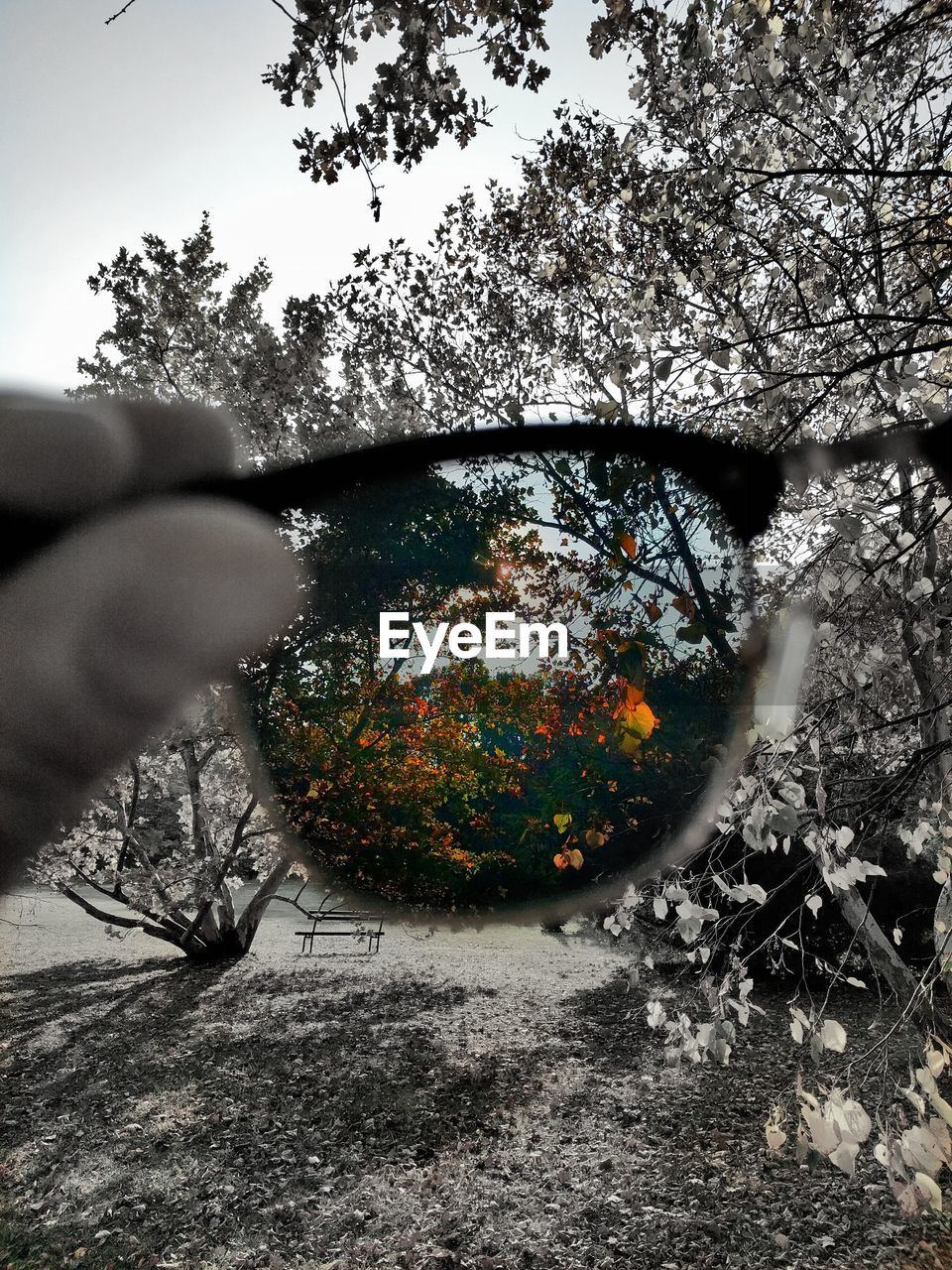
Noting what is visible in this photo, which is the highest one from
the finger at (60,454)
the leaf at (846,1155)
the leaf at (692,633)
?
the finger at (60,454)

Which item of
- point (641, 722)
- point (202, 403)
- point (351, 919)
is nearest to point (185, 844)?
point (351, 919)

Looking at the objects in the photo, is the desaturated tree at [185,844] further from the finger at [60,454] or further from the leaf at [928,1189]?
the leaf at [928,1189]

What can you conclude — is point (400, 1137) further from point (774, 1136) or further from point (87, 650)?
point (87, 650)

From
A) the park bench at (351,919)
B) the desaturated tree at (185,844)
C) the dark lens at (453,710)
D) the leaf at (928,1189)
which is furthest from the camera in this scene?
the park bench at (351,919)

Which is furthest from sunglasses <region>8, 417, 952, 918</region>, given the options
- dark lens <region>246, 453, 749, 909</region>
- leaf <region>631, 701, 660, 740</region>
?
leaf <region>631, 701, 660, 740</region>

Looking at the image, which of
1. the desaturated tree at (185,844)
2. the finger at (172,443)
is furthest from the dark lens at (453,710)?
the finger at (172,443)

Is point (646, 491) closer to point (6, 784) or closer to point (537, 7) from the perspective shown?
point (537, 7)

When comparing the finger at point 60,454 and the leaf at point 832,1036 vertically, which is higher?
the finger at point 60,454
